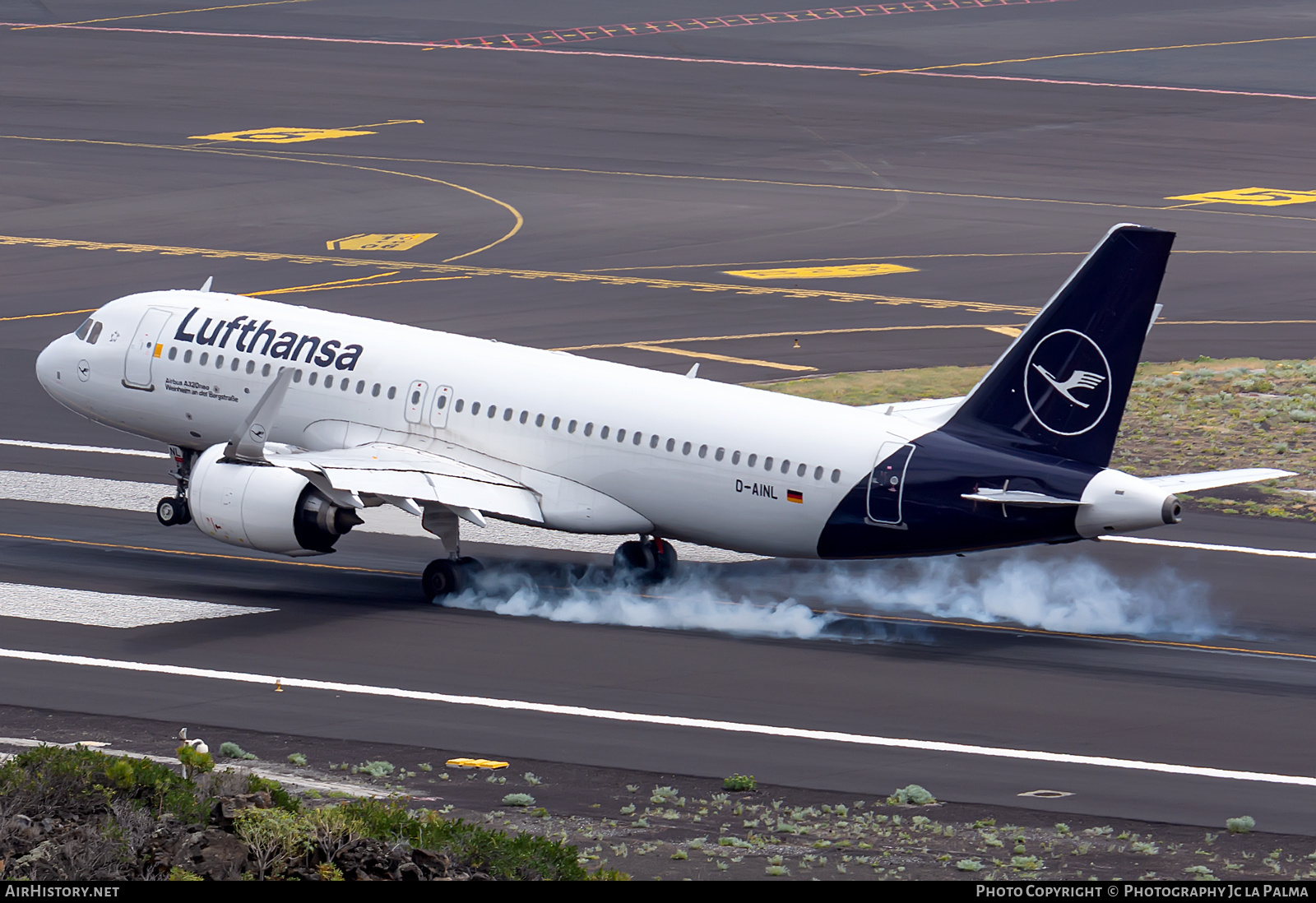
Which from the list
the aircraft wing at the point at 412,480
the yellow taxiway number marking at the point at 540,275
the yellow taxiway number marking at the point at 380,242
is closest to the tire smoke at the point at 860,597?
the aircraft wing at the point at 412,480

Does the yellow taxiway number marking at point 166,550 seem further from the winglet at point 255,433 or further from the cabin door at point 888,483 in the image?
the cabin door at point 888,483

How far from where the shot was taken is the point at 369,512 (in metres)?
46.5

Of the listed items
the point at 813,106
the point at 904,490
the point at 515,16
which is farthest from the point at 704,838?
the point at 515,16

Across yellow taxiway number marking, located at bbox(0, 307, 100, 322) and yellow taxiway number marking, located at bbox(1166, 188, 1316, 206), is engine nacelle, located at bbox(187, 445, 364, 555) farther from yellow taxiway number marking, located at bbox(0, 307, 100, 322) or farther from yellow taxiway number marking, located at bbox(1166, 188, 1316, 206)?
yellow taxiway number marking, located at bbox(1166, 188, 1316, 206)

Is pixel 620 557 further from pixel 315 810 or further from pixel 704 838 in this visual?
pixel 315 810

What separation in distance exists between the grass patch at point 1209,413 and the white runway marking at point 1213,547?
312 centimetres

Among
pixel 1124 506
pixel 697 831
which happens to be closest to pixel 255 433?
pixel 697 831

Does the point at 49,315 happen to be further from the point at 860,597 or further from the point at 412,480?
the point at 860,597

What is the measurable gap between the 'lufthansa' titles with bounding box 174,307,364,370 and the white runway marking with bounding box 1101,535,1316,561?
1558 cm

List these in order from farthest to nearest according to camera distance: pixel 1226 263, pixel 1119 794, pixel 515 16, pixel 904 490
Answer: pixel 515 16 < pixel 1226 263 < pixel 904 490 < pixel 1119 794

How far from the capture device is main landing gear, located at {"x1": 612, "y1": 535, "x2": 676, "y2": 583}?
1586 inches

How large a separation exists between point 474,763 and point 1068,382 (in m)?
12.1
